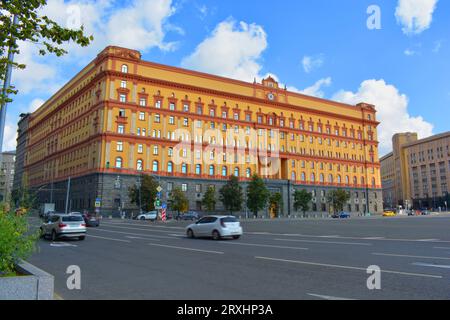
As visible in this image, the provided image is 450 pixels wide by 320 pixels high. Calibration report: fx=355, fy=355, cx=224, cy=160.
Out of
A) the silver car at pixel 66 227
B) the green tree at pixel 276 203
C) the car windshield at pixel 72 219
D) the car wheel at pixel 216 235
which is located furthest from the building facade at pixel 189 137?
the car wheel at pixel 216 235

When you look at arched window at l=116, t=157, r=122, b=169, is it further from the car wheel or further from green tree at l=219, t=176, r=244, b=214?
the car wheel

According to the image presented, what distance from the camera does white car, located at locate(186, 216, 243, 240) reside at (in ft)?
70.1

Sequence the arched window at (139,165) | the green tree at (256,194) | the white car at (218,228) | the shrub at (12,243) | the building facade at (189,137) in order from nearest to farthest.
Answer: the shrub at (12,243)
the white car at (218,228)
the building facade at (189,137)
the arched window at (139,165)
the green tree at (256,194)

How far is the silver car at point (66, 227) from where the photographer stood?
2056 cm

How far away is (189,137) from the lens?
6925cm

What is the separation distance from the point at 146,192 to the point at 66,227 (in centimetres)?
3613

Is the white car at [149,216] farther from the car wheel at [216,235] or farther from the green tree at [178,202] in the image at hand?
the car wheel at [216,235]

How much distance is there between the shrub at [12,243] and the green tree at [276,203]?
66.2 meters

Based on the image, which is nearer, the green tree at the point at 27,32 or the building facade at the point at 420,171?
the green tree at the point at 27,32

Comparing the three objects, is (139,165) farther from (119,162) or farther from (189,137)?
(189,137)

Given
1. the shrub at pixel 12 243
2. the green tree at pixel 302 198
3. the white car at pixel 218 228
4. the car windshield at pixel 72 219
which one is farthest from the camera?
the green tree at pixel 302 198
